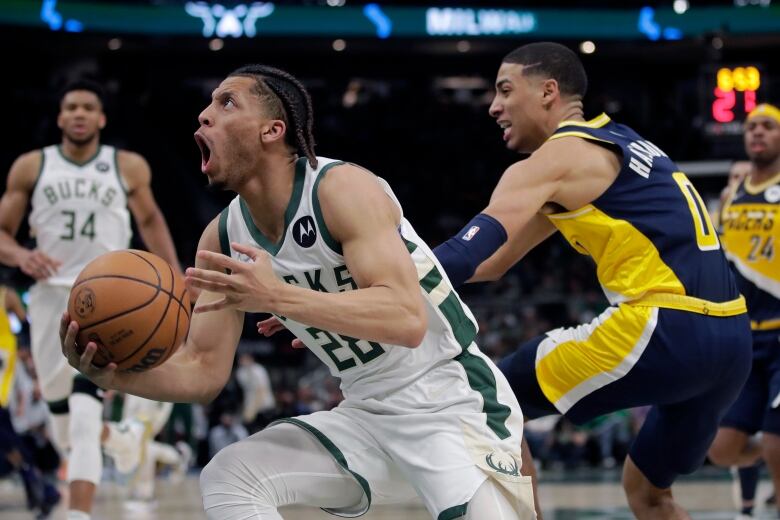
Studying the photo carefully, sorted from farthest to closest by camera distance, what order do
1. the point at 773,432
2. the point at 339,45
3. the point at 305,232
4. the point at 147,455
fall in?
the point at 339,45
the point at 147,455
the point at 773,432
the point at 305,232

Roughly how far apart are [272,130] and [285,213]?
26 centimetres

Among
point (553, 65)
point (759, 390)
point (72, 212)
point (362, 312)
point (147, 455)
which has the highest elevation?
point (553, 65)

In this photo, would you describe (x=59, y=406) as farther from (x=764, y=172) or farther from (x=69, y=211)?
(x=764, y=172)

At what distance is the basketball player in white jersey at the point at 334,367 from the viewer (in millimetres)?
3346

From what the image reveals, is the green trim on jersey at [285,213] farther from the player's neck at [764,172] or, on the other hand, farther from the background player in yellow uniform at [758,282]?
the player's neck at [764,172]

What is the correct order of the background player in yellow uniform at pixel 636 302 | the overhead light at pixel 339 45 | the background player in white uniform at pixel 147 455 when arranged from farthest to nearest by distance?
the overhead light at pixel 339 45 → the background player in white uniform at pixel 147 455 → the background player in yellow uniform at pixel 636 302

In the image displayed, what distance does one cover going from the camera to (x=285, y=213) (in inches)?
135

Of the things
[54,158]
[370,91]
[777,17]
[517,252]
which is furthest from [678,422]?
[370,91]

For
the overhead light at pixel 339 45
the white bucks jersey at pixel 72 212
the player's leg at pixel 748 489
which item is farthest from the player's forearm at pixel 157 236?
the overhead light at pixel 339 45

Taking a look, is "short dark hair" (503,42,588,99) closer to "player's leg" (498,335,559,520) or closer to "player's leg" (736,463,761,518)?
"player's leg" (498,335,559,520)

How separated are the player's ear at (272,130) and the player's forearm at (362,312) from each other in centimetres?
64

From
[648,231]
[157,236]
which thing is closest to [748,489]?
[648,231]

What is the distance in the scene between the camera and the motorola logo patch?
3.38m

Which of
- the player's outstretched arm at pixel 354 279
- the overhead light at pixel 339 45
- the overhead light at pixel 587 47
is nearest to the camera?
the player's outstretched arm at pixel 354 279
